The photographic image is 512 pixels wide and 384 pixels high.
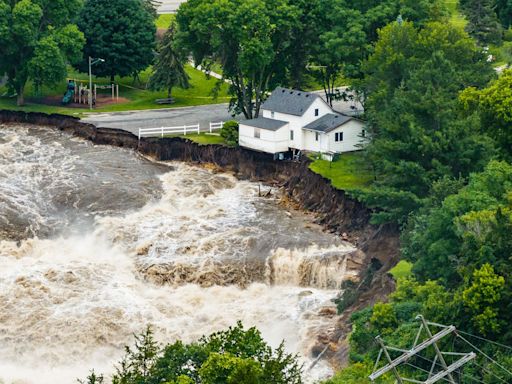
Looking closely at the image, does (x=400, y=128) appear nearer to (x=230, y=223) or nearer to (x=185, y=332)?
(x=230, y=223)

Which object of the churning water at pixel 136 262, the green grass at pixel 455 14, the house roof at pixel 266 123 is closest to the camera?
the churning water at pixel 136 262

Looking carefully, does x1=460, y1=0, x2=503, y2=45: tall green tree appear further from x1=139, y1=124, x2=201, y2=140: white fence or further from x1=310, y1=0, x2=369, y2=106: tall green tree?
x1=139, y1=124, x2=201, y2=140: white fence

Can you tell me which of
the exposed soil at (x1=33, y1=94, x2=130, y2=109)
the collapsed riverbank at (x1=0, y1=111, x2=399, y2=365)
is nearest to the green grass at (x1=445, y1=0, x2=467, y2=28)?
the exposed soil at (x1=33, y1=94, x2=130, y2=109)

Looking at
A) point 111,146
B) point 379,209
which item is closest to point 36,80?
point 111,146

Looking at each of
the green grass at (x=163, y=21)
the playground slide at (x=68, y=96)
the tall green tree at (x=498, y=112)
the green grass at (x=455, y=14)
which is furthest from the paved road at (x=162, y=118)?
the green grass at (x=455, y=14)

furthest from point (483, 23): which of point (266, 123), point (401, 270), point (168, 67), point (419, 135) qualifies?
point (401, 270)

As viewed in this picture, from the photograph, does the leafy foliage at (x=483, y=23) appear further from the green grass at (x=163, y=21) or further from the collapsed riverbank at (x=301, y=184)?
the green grass at (x=163, y=21)

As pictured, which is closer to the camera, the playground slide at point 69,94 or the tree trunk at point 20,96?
the tree trunk at point 20,96

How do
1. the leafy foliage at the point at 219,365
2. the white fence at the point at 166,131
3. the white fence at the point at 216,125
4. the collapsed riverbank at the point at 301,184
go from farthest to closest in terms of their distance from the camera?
A: the white fence at the point at 216,125 < the white fence at the point at 166,131 < the collapsed riverbank at the point at 301,184 < the leafy foliage at the point at 219,365
